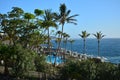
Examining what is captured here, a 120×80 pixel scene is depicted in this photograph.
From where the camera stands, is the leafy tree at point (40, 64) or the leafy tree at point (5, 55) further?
the leafy tree at point (40, 64)

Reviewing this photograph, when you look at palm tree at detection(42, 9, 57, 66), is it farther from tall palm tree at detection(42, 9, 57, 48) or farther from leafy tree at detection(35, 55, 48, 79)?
leafy tree at detection(35, 55, 48, 79)

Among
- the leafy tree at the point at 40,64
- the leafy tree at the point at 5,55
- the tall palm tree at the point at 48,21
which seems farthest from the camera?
the tall palm tree at the point at 48,21

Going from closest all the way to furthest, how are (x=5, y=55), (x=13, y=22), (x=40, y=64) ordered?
(x=5, y=55), (x=40, y=64), (x=13, y=22)

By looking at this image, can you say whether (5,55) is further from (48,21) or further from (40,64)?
(48,21)

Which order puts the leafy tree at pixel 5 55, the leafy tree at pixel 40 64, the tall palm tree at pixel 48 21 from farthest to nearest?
the tall palm tree at pixel 48 21 → the leafy tree at pixel 40 64 → the leafy tree at pixel 5 55

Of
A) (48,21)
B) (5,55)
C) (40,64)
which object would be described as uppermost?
(48,21)

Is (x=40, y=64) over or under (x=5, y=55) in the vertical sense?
under

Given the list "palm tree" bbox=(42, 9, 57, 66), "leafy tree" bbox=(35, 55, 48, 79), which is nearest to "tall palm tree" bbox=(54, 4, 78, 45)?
"palm tree" bbox=(42, 9, 57, 66)

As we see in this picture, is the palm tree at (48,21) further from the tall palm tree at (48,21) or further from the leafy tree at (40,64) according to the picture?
the leafy tree at (40,64)

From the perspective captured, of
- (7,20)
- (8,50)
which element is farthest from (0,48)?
(7,20)

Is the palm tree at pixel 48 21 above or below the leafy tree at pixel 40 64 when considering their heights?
above

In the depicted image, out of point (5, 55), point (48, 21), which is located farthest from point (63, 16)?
point (5, 55)

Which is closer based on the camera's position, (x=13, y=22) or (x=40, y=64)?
(x=40, y=64)

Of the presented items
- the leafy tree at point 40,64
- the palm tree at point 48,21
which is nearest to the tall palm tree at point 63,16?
the palm tree at point 48,21
